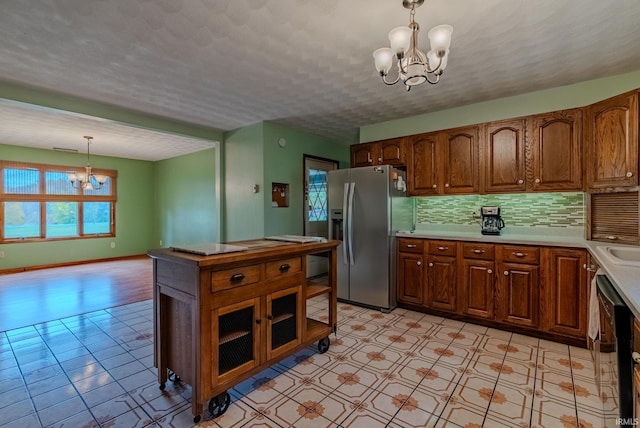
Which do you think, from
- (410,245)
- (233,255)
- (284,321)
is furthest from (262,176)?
(233,255)

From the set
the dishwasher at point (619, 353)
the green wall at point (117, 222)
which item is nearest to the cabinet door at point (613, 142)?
the dishwasher at point (619, 353)

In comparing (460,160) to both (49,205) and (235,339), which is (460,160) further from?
(49,205)

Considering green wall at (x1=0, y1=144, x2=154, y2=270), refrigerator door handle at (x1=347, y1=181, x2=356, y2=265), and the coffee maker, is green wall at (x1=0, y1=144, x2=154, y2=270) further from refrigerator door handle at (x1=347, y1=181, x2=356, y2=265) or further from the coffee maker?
the coffee maker

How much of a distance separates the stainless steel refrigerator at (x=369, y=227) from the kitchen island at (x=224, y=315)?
1.47 metres

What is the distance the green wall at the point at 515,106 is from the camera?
2789 mm

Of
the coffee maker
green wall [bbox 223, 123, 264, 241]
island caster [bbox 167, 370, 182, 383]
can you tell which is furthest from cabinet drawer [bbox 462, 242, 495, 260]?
island caster [bbox 167, 370, 182, 383]

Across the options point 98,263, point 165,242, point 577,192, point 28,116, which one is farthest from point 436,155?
point 98,263

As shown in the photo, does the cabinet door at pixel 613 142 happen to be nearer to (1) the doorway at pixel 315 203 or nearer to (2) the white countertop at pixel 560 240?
(2) the white countertop at pixel 560 240

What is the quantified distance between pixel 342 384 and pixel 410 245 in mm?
1863

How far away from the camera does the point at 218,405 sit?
5.67 feet

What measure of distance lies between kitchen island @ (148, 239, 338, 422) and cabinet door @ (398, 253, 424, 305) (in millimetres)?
1656

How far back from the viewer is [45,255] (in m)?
5.94

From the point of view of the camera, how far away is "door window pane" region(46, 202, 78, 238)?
6.07 metres

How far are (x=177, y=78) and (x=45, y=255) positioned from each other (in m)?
5.69
